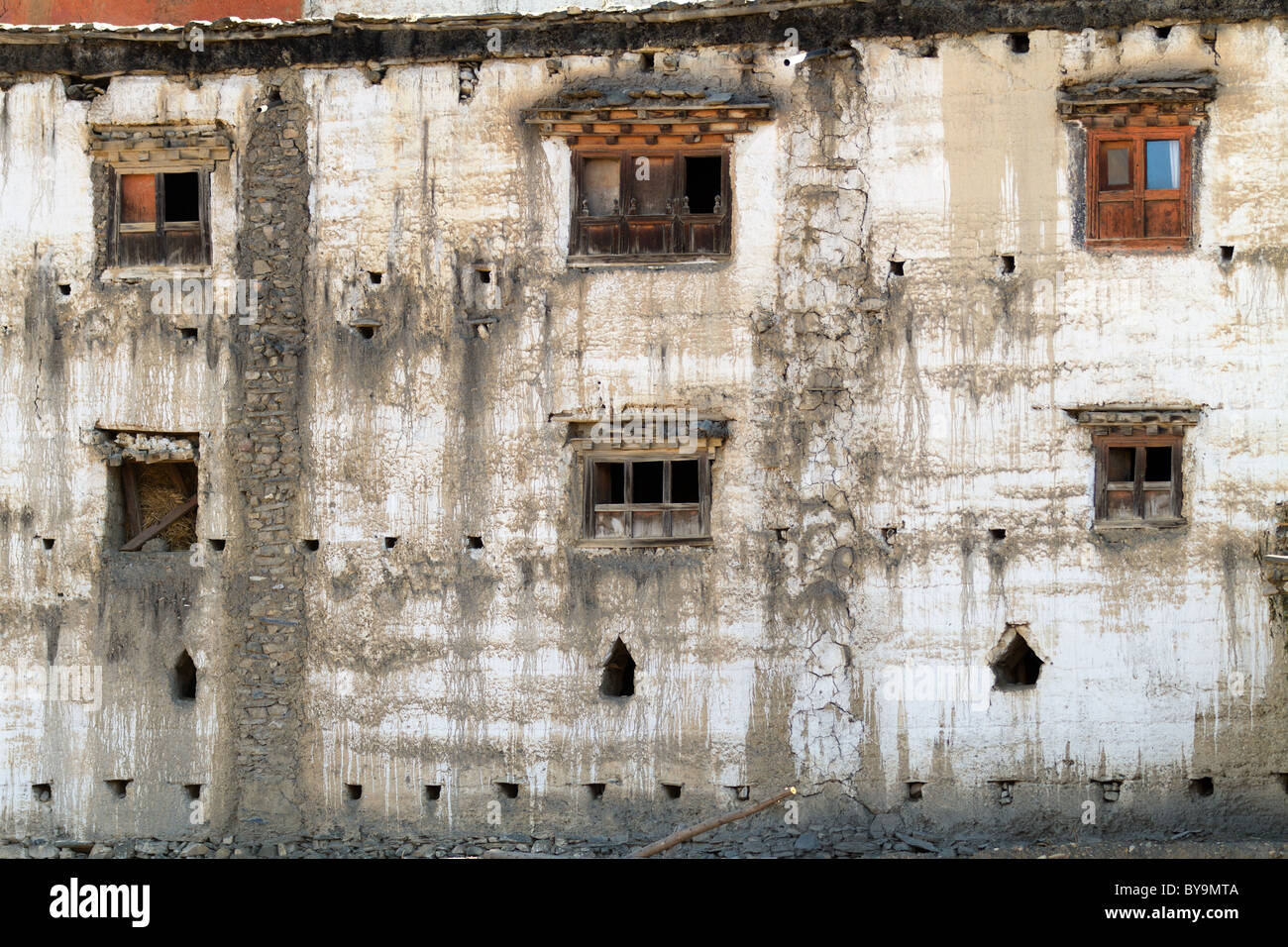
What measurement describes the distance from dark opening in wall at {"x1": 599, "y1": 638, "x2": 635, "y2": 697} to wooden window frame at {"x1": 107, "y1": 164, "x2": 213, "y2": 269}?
560 cm

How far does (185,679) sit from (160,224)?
4522 millimetres

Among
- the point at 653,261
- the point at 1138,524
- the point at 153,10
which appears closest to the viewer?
the point at 1138,524

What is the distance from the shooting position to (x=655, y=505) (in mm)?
16188

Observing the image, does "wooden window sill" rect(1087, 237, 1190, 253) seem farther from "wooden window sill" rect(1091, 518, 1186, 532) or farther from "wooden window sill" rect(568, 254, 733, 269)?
"wooden window sill" rect(568, 254, 733, 269)

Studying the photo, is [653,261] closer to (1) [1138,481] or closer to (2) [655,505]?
(2) [655,505]

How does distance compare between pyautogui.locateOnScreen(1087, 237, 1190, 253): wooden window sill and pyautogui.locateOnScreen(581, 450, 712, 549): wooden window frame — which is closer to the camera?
pyautogui.locateOnScreen(1087, 237, 1190, 253): wooden window sill

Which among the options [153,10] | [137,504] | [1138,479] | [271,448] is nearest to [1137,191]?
[1138,479]

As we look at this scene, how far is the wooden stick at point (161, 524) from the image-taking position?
55.8ft

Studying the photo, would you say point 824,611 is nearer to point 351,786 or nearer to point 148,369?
point 351,786

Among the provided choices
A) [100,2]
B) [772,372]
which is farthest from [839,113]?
[100,2]

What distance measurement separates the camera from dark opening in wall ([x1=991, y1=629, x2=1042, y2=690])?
15.7 metres

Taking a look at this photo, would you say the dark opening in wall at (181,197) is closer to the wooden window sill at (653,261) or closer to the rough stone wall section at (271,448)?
the rough stone wall section at (271,448)

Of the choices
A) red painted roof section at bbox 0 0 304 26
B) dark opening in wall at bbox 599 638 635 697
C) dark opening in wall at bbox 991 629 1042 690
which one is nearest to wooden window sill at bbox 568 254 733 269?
dark opening in wall at bbox 599 638 635 697

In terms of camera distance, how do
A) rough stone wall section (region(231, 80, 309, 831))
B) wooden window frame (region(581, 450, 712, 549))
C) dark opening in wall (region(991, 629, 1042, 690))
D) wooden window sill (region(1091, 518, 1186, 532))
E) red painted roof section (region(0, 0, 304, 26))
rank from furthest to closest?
red painted roof section (region(0, 0, 304, 26)) < rough stone wall section (region(231, 80, 309, 831)) < wooden window frame (region(581, 450, 712, 549)) < dark opening in wall (region(991, 629, 1042, 690)) < wooden window sill (region(1091, 518, 1186, 532))
